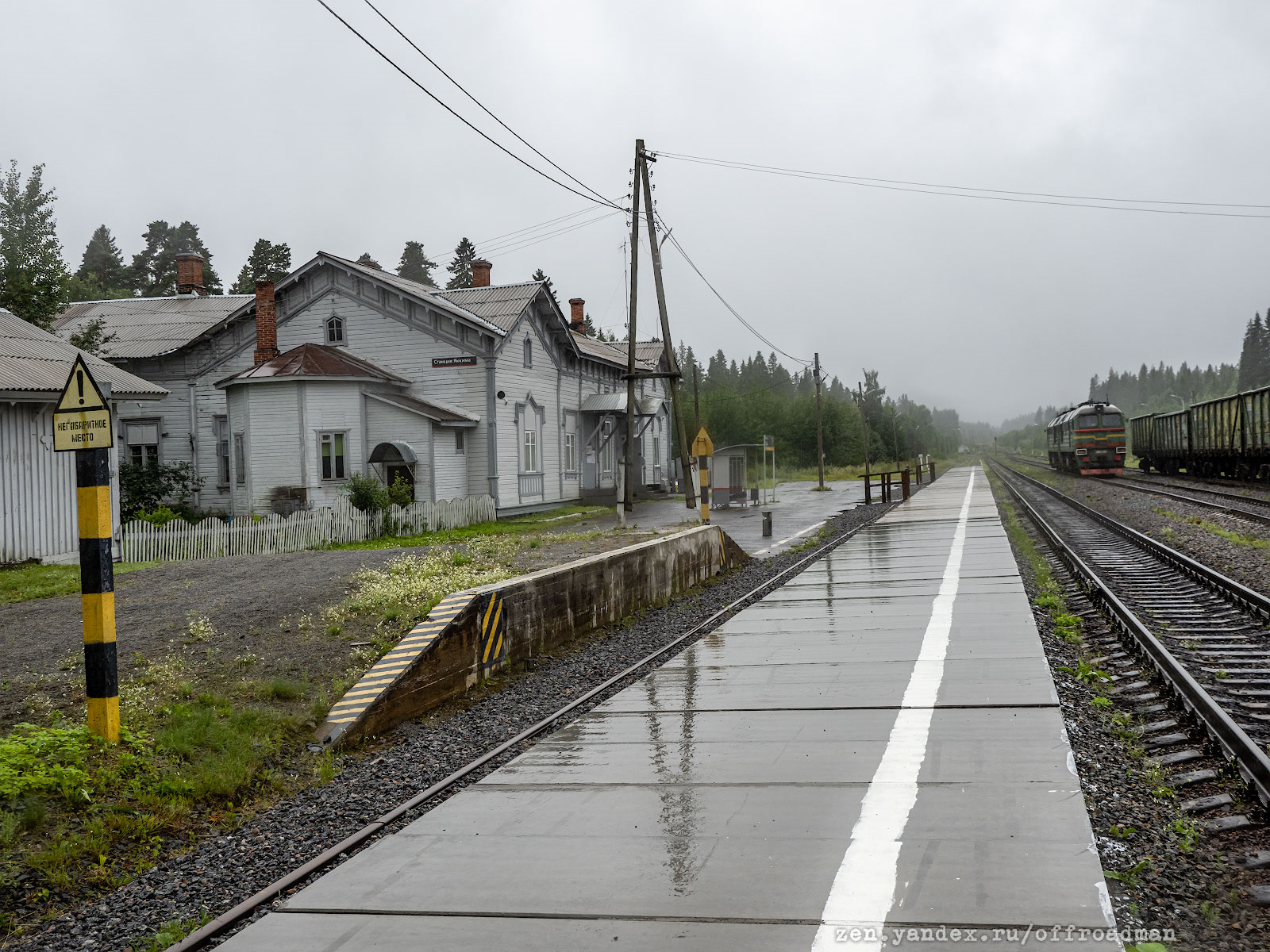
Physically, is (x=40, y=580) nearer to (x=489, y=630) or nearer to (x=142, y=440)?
(x=489, y=630)

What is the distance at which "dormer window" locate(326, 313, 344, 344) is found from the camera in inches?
1246

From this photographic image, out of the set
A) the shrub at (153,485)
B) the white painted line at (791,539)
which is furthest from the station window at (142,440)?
the white painted line at (791,539)

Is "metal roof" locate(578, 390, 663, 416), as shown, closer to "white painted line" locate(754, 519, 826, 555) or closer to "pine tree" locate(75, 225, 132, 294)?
"white painted line" locate(754, 519, 826, 555)

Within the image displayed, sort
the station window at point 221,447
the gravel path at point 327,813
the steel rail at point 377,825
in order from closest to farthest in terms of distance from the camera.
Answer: the steel rail at point 377,825, the gravel path at point 327,813, the station window at point 221,447

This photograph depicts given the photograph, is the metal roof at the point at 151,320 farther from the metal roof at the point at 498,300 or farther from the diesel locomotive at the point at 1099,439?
the diesel locomotive at the point at 1099,439

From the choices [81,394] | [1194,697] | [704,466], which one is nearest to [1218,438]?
[704,466]

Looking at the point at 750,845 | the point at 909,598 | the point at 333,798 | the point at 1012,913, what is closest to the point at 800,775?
the point at 750,845

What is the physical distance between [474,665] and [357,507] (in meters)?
17.1

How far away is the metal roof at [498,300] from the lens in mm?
31578

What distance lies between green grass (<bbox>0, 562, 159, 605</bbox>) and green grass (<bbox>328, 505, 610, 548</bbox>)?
5301mm

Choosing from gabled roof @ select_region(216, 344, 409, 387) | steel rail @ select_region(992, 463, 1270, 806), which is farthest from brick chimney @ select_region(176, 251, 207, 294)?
steel rail @ select_region(992, 463, 1270, 806)

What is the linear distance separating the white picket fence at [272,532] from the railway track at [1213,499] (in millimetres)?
18253

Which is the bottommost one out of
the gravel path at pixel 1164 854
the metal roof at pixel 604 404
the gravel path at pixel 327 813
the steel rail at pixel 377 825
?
the gravel path at pixel 327 813

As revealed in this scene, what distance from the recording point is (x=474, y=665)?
8383 mm
